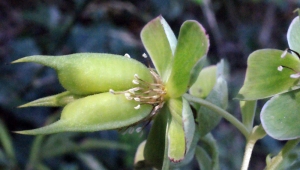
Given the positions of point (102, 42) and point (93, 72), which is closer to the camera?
point (93, 72)

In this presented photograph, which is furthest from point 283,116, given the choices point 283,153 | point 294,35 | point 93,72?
point 93,72

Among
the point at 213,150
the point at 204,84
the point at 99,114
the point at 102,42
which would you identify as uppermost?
the point at 99,114

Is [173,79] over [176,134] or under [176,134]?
over

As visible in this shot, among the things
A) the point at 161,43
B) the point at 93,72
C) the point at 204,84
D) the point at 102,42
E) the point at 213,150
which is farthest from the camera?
the point at 102,42

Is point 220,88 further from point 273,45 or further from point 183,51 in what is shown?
point 273,45

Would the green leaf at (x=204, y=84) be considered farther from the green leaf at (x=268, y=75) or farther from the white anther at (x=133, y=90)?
the white anther at (x=133, y=90)

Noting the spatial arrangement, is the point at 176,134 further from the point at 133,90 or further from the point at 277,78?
the point at 277,78

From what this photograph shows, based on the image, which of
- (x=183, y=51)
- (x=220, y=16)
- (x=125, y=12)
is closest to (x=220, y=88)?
(x=183, y=51)

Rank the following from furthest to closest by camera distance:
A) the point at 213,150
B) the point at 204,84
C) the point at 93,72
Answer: the point at 204,84, the point at 213,150, the point at 93,72
